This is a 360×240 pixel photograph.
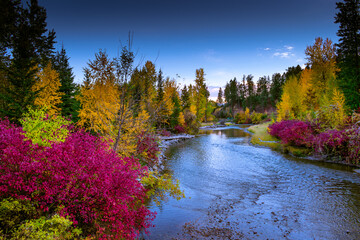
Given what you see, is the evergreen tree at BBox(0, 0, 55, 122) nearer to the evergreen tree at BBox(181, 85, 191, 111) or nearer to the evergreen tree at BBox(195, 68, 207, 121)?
the evergreen tree at BBox(181, 85, 191, 111)

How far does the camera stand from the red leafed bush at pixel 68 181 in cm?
393

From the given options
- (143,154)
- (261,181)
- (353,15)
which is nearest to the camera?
(261,181)

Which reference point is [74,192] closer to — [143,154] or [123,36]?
[123,36]

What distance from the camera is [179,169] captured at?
14.3 m

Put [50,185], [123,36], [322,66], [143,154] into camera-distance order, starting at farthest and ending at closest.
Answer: [322,66] < [143,154] < [123,36] < [50,185]

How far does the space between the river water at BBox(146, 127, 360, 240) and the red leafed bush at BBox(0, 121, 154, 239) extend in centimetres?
253

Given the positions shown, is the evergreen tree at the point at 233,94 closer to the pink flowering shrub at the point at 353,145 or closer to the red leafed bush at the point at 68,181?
the pink flowering shrub at the point at 353,145

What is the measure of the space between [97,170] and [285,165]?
14825 mm

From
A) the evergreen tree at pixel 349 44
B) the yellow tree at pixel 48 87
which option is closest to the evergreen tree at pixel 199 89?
the evergreen tree at pixel 349 44

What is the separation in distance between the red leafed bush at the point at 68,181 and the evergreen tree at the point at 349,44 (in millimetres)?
27740

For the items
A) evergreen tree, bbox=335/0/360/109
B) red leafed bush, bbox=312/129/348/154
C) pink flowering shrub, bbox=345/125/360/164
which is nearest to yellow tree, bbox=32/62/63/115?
red leafed bush, bbox=312/129/348/154

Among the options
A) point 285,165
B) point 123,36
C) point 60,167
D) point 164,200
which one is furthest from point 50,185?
point 285,165

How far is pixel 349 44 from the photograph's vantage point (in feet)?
77.0

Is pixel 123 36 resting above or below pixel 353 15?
below
